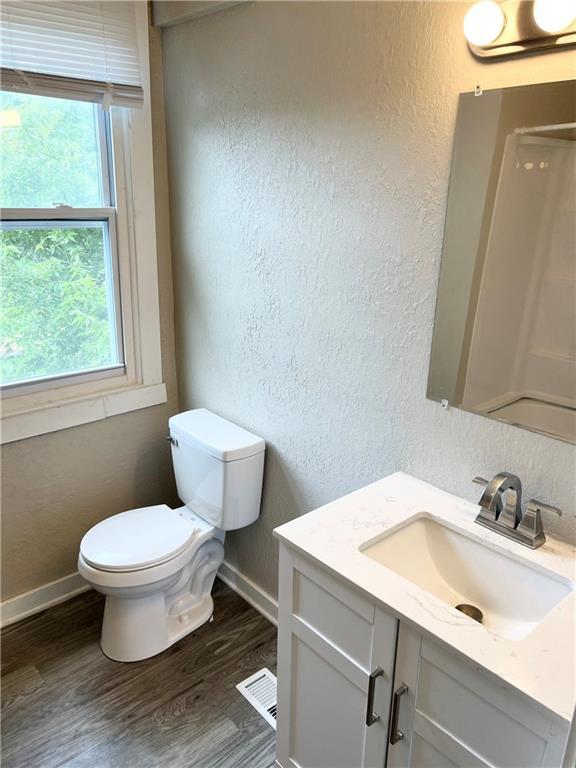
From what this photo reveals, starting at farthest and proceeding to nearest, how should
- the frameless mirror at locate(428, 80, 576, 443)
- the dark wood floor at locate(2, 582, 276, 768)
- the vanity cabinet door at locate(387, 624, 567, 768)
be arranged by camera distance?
the dark wood floor at locate(2, 582, 276, 768) → the frameless mirror at locate(428, 80, 576, 443) → the vanity cabinet door at locate(387, 624, 567, 768)

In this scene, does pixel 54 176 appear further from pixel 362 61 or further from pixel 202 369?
pixel 362 61

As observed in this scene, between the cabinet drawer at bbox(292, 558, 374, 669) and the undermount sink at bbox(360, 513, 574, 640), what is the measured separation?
123mm

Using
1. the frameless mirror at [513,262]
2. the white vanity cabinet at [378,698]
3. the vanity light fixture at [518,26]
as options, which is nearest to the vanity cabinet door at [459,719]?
the white vanity cabinet at [378,698]

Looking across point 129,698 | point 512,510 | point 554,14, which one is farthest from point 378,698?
point 554,14

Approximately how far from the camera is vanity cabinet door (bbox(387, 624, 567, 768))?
3.25 ft

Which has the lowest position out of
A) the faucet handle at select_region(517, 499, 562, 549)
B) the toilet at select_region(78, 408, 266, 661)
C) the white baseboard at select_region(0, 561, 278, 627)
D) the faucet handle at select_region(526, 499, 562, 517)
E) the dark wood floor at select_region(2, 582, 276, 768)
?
the dark wood floor at select_region(2, 582, 276, 768)

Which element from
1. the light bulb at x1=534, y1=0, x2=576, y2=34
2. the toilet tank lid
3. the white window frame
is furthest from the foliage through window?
the light bulb at x1=534, y1=0, x2=576, y2=34

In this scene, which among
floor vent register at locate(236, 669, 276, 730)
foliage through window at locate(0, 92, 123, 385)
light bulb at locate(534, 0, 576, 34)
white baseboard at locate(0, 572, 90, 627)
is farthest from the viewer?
white baseboard at locate(0, 572, 90, 627)

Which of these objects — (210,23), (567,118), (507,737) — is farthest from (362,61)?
(507,737)

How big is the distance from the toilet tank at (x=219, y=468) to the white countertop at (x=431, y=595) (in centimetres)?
62

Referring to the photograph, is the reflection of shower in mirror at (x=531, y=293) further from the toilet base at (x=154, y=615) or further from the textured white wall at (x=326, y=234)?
the toilet base at (x=154, y=615)

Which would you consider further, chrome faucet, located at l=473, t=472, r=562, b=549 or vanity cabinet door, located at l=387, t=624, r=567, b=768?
chrome faucet, located at l=473, t=472, r=562, b=549

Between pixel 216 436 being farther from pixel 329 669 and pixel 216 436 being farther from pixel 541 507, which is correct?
pixel 541 507

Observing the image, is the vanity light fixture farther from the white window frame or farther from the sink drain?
the white window frame
